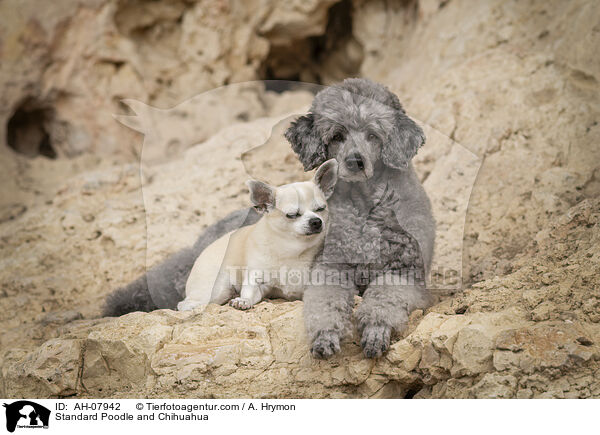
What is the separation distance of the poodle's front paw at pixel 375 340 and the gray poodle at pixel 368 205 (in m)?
0.08

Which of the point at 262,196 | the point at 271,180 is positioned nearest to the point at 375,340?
the point at 262,196

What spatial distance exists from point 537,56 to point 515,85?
281 mm

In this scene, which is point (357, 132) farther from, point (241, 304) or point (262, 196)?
point (241, 304)

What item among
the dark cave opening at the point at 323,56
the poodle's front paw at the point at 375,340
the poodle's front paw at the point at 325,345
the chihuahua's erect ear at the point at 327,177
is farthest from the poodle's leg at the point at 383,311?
the dark cave opening at the point at 323,56

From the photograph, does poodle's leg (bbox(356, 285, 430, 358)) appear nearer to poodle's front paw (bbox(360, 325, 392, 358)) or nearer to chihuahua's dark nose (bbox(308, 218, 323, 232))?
poodle's front paw (bbox(360, 325, 392, 358))

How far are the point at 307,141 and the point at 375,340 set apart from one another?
919 millimetres

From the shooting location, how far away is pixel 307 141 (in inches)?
112

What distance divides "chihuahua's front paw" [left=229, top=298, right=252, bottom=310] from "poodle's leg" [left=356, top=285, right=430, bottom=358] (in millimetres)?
480

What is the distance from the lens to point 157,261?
3.73m

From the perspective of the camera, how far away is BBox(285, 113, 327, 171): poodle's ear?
281 cm

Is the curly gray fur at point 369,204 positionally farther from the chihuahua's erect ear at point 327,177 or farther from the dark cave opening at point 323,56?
the dark cave opening at point 323,56

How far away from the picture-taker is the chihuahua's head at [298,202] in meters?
2.69
